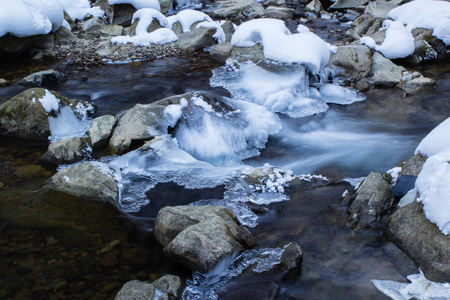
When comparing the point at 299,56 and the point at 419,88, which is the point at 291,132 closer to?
the point at 299,56

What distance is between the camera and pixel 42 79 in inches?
307

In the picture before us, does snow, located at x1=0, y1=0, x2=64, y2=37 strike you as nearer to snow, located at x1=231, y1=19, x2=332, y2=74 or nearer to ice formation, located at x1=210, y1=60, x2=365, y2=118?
ice formation, located at x1=210, y1=60, x2=365, y2=118

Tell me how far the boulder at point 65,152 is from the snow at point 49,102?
2.94ft

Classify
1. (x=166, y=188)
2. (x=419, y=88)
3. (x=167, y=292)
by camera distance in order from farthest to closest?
(x=419, y=88) → (x=166, y=188) → (x=167, y=292)

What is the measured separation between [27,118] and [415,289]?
17.4ft

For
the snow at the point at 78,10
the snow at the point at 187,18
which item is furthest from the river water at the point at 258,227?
the snow at the point at 78,10

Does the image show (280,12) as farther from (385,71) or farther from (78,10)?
(385,71)

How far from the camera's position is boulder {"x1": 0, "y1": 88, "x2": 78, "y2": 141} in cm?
575

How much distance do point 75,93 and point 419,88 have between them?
21.0 ft

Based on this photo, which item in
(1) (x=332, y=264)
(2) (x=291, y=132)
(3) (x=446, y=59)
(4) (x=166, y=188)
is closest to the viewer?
(1) (x=332, y=264)

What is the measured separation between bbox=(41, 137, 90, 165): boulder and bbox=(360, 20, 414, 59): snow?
261 inches

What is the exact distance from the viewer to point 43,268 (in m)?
3.33

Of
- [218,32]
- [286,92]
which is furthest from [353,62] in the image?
[218,32]

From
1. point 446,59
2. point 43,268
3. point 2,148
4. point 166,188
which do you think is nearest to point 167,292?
point 43,268
